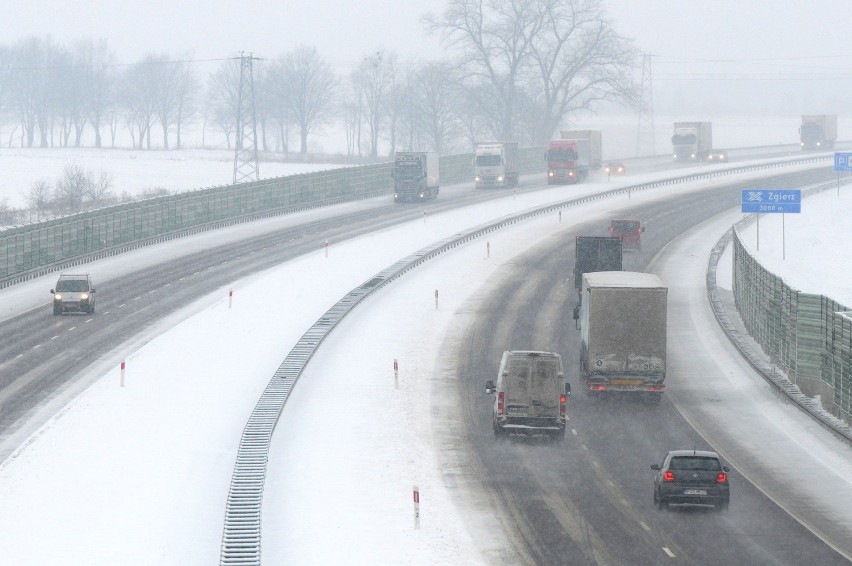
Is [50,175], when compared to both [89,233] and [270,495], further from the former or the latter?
[270,495]

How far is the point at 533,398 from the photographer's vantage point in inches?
1206

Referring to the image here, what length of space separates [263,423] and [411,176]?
188 feet

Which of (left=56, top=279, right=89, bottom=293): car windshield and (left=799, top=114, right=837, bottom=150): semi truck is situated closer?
(left=56, top=279, right=89, bottom=293): car windshield

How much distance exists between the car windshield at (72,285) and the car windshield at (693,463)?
1244 inches

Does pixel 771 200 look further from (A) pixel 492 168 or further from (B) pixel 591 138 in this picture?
(B) pixel 591 138

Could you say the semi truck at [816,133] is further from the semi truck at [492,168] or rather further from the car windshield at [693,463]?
the car windshield at [693,463]

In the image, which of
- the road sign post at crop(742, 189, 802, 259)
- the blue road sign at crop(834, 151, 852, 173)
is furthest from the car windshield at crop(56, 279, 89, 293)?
the blue road sign at crop(834, 151, 852, 173)

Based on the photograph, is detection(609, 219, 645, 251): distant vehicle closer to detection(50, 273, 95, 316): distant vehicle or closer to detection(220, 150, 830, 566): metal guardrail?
detection(220, 150, 830, 566): metal guardrail

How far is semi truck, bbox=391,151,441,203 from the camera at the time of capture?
287 feet

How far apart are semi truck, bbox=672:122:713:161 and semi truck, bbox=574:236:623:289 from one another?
76332 mm

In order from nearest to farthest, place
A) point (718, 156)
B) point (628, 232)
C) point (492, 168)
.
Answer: point (628, 232) → point (492, 168) → point (718, 156)

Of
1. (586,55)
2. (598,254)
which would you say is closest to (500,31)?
(586,55)

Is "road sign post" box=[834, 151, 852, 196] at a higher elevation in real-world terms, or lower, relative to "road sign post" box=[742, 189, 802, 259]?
higher

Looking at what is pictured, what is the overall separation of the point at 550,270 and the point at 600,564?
1504 inches
